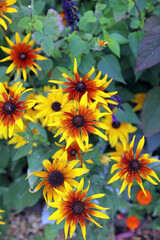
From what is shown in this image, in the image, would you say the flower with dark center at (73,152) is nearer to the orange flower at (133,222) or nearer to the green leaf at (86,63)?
the green leaf at (86,63)

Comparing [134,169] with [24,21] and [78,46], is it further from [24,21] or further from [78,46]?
[24,21]

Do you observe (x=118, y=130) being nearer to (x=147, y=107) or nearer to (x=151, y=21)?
(x=147, y=107)

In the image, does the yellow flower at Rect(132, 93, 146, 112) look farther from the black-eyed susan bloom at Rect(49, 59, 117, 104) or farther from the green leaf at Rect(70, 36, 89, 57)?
the black-eyed susan bloom at Rect(49, 59, 117, 104)

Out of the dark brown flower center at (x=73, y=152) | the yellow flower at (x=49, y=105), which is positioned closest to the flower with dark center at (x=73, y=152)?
the dark brown flower center at (x=73, y=152)

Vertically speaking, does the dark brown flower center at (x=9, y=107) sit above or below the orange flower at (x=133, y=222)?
above

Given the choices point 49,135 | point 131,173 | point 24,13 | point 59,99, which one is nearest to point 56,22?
point 24,13
